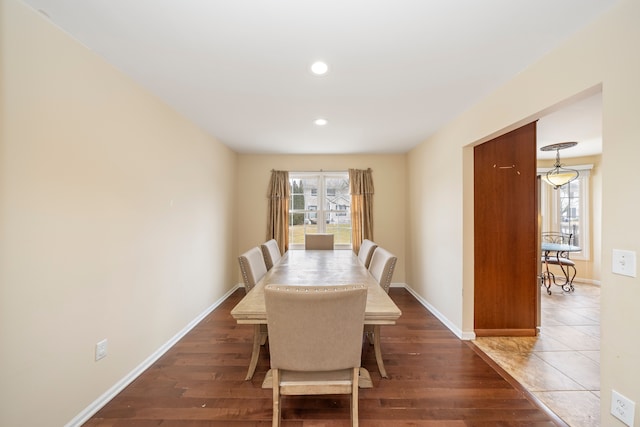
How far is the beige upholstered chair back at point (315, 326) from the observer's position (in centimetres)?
138

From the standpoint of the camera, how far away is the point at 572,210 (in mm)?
5051

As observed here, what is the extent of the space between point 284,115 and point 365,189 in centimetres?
226

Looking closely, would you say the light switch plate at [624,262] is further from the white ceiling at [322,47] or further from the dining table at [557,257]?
the dining table at [557,257]

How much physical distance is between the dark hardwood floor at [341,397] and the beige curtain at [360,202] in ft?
7.19

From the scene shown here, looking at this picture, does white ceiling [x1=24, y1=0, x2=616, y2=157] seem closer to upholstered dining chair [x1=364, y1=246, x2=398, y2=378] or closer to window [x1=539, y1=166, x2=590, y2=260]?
upholstered dining chair [x1=364, y1=246, x2=398, y2=378]

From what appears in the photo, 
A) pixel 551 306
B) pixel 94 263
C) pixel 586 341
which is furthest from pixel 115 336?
pixel 551 306

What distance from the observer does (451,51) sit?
66.7 inches

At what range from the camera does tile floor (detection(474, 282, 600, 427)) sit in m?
1.82

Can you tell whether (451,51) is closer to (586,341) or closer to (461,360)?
(461,360)

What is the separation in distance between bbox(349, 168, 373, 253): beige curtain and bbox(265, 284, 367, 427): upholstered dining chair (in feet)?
10.5

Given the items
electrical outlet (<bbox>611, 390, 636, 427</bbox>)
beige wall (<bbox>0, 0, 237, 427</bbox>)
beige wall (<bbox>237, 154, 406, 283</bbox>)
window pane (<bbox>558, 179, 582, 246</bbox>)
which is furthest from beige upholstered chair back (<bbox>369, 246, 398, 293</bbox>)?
window pane (<bbox>558, 179, 582, 246</bbox>)

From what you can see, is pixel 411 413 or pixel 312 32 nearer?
pixel 312 32

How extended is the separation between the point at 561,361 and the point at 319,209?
3611mm

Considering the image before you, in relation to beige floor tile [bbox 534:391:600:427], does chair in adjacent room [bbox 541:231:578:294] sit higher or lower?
higher
